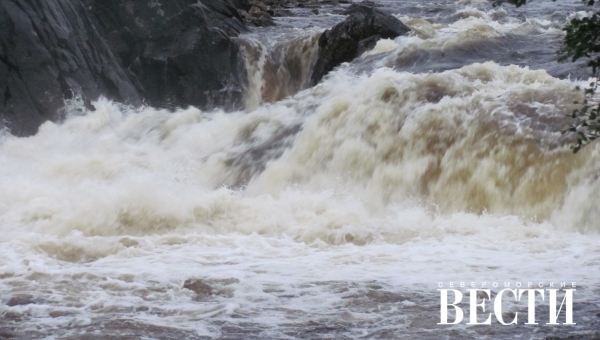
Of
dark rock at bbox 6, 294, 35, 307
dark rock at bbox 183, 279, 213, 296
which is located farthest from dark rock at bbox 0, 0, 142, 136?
dark rock at bbox 183, 279, 213, 296

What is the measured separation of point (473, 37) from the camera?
631 inches

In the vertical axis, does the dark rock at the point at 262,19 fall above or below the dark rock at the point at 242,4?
below

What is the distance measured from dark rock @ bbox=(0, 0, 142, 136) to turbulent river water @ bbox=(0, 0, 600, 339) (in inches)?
13.6

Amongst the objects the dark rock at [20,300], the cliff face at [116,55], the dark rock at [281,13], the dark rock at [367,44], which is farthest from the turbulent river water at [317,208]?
the dark rock at [281,13]

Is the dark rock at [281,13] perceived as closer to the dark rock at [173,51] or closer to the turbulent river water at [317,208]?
the dark rock at [173,51]

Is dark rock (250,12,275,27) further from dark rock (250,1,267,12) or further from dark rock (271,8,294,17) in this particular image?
dark rock (271,8,294,17)

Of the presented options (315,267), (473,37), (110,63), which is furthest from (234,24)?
(315,267)

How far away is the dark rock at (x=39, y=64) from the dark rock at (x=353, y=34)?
4.88 m

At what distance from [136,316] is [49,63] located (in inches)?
370

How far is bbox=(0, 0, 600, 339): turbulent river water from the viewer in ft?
20.4

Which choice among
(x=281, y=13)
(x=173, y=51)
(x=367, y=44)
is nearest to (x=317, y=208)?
(x=367, y=44)

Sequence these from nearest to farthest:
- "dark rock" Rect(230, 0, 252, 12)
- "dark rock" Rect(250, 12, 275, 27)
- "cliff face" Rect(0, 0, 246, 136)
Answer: "cliff face" Rect(0, 0, 246, 136), "dark rock" Rect(250, 12, 275, 27), "dark rock" Rect(230, 0, 252, 12)

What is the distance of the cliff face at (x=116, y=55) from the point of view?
1399cm

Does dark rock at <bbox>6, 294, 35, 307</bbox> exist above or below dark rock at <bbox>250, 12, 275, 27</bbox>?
below
